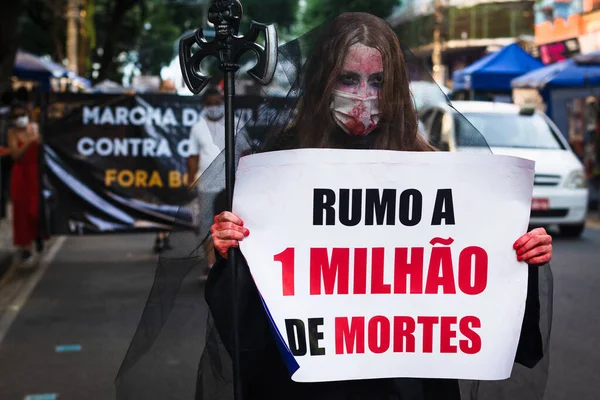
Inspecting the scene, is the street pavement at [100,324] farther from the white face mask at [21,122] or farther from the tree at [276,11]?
the tree at [276,11]

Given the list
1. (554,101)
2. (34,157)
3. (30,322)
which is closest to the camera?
(30,322)

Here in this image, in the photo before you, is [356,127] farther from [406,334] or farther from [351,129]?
[406,334]

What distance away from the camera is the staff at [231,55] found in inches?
97.4

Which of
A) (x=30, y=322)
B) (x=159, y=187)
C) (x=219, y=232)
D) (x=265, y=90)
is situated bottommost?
(x=30, y=322)

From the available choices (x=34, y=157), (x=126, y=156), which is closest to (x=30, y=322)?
(x=126, y=156)

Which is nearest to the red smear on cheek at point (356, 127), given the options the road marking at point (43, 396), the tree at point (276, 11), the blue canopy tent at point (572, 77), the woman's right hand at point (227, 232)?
the woman's right hand at point (227, 232)

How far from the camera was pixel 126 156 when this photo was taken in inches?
409

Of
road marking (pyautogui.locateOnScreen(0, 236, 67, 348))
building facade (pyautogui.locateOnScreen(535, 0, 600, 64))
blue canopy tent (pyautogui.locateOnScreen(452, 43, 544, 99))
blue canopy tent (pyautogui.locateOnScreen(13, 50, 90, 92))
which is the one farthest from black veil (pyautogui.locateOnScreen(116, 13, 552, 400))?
building facade (pyautogui.locateOnScreen(535, 0, 600, 64))

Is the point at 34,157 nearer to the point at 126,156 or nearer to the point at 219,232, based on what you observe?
the point at 126,156

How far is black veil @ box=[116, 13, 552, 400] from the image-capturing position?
8.35 ft

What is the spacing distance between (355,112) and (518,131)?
1171 cm

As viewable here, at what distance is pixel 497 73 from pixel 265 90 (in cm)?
1835

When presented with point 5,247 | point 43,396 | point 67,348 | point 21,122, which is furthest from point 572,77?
point 43,396

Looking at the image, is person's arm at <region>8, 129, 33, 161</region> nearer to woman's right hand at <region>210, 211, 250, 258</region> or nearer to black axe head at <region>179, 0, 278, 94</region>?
black axe head at <region>179, 0, 278, 94</region>
